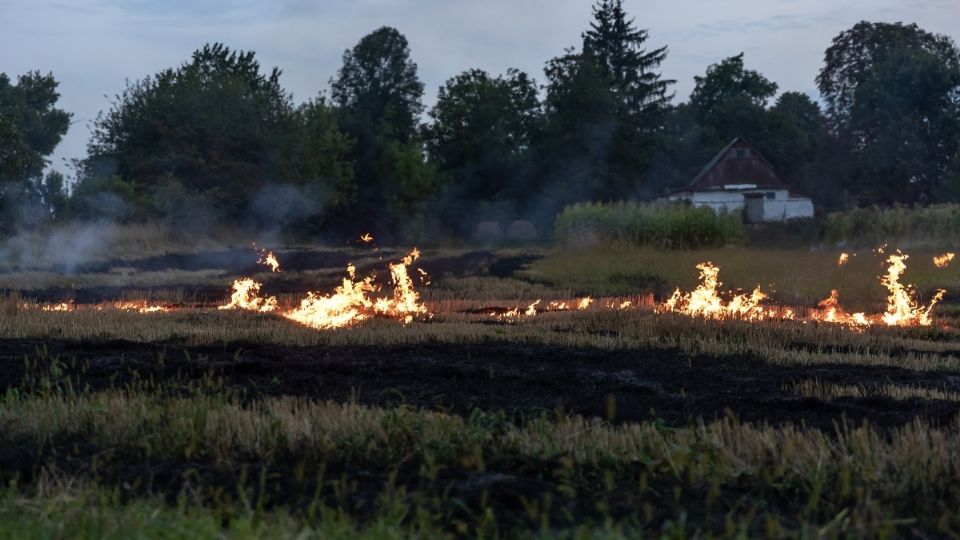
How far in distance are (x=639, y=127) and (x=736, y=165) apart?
10.8 m

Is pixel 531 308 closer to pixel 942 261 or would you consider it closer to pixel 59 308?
pixel 59 308

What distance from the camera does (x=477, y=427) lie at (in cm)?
774

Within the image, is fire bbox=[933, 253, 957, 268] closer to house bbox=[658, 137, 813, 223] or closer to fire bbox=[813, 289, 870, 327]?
fire bbox=[813, 289, 870, 327]

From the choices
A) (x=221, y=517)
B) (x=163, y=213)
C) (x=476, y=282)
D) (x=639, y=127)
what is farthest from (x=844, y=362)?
(x=639, y=127)

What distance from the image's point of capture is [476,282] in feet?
93.4

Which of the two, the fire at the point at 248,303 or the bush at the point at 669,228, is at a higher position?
the bush at the point at 669,228

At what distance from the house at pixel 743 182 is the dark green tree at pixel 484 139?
9.22 m

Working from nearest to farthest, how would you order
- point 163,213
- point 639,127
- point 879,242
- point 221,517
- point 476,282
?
point 221,517 → point 476,282 → point 879,242 → point 163,213 → point 639,127

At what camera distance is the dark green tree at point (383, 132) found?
221 ft

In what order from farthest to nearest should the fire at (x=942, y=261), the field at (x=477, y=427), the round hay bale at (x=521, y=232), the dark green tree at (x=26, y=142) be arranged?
1. the round hay bale at (x=521, y=232)
2. the dark green tree at (x=26, y=142)
3. the fire at (x=942, y=261)
4. the field at (x=477, y=427)

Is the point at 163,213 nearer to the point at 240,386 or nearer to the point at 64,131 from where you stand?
the point at 64,131

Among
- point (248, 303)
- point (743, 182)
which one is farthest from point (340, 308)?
point (743, 182)

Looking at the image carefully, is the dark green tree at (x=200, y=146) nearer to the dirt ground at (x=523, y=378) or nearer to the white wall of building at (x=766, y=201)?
the white wall of building at (x=766, y=201)

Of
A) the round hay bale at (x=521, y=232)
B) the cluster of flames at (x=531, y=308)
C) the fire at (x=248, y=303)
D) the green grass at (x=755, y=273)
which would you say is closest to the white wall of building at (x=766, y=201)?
the round hay bale at (x=521, y=232)
